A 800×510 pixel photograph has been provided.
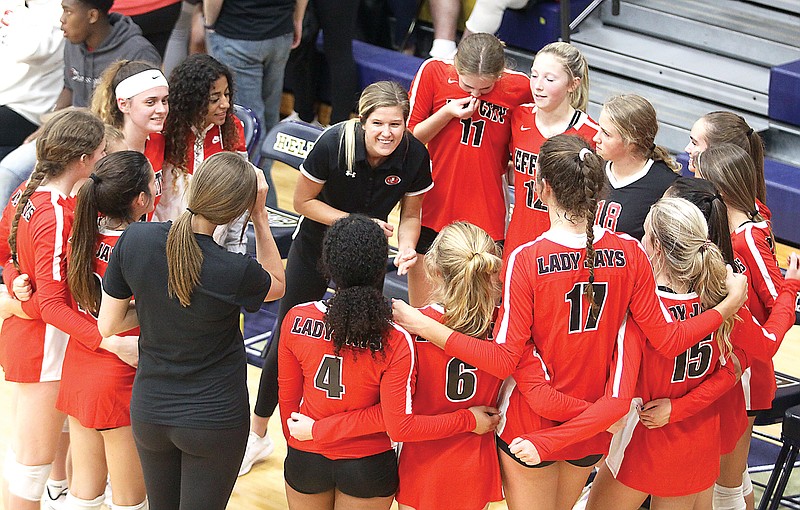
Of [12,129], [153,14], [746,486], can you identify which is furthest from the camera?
[153,14]

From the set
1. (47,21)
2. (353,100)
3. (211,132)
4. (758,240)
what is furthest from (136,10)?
(758,240)

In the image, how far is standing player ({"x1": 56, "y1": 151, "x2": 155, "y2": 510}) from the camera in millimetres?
2990

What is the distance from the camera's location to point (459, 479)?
296 cm

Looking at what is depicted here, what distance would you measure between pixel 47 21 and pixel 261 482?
9.66ft

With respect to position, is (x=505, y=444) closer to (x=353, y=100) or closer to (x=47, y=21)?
(x=47, y=21)

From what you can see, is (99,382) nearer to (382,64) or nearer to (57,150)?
(57,150)

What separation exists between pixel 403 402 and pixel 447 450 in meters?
0.23

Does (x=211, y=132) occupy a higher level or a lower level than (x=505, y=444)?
higher

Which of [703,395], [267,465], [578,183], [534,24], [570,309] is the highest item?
[578,183]

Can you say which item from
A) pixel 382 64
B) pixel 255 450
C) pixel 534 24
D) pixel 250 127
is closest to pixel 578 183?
pixel 255 450

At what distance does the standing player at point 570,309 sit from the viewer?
9.26 feet

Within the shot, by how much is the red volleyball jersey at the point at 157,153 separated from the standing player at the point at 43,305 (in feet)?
1.27

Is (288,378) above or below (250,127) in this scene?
above

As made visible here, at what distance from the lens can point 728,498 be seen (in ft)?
11.6
